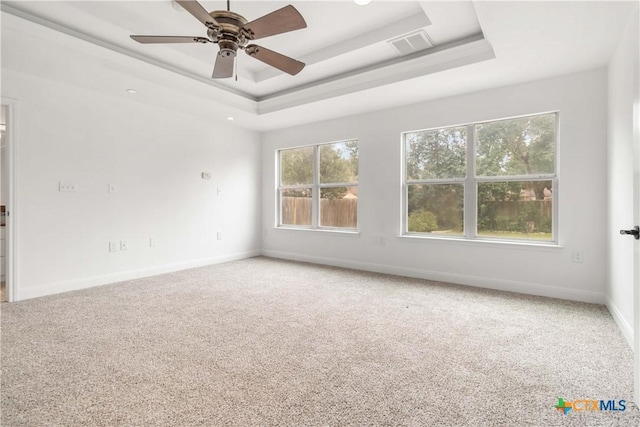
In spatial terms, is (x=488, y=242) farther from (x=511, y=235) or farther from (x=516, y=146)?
(x=516, y=146)

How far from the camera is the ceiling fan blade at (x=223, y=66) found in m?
2.42

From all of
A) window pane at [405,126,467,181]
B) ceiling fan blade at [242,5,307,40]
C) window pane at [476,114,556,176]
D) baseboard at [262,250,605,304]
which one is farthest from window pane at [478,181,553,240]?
ceiling fan blade at [242,5,307,40]

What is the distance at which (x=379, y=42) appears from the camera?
3154 millimetres

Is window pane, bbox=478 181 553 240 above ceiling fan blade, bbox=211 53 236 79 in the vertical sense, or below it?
below

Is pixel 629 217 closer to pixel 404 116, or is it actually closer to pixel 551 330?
pixel 551 330

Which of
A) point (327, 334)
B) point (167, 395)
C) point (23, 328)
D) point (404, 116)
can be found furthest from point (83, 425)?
point (404, 116)

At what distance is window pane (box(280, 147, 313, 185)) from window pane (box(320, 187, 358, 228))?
0.46 m

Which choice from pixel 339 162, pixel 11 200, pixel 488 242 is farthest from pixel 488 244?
pixel 11 200

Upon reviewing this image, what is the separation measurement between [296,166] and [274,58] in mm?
3401

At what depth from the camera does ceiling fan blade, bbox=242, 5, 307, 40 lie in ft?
6.57

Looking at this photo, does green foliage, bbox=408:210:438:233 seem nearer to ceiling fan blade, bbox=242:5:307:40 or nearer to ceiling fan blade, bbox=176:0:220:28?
ceiling fan blade, bbox=242:5:307:40

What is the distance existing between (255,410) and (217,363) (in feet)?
1.90

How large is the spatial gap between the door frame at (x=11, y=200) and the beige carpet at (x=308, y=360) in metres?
0.31

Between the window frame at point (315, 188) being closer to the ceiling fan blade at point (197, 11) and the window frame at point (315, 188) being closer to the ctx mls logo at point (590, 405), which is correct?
the ceiling fan blade at point (197, 11)
